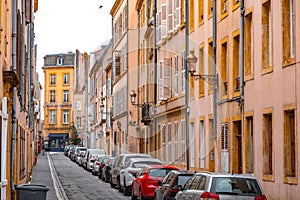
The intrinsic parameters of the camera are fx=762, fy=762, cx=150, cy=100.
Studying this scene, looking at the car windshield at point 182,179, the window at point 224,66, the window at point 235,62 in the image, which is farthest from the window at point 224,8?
the car windshield at point 182,179

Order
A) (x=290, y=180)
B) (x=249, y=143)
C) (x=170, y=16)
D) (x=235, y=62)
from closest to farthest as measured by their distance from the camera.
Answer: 1. (x=290, y=180)
2. (x=249, y=143)
3. (x=235, y=62)
4. (x=170, y=16)

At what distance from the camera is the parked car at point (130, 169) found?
1209 inches

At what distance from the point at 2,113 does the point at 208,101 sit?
12924 millimetres

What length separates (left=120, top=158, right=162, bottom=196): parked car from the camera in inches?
1209

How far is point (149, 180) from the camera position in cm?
2548

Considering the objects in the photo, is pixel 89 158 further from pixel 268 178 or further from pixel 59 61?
pixel 59 61

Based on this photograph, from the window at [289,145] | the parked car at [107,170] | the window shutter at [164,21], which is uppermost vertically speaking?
the window shutter at [164,21]

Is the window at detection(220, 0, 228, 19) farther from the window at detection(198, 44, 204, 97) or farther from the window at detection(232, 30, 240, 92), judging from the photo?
the window at detection(198, 44, 204, 97)

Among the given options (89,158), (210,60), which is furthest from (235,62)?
(89,158)

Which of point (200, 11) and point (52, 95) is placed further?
point (52, 95)

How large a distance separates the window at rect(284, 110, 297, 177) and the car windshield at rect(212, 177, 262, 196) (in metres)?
3.96

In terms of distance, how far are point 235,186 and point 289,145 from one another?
445 centimetres

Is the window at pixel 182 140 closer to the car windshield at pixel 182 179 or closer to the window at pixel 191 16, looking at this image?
the window at pixel 191 16

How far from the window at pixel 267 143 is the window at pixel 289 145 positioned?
5.62ft
